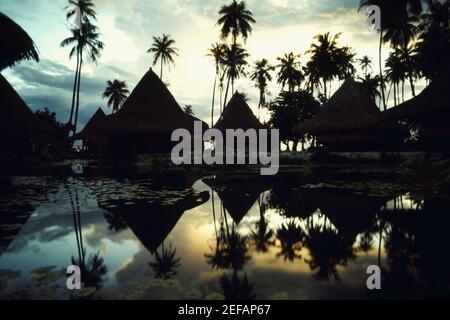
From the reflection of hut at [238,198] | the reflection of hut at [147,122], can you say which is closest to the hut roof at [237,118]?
the reflection of hut at [147,122]

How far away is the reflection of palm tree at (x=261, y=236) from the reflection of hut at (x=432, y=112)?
14.5 meters

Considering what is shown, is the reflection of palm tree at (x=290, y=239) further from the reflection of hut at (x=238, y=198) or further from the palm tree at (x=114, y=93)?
the palm tree at (x=114, y=93)

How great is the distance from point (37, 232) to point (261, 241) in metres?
3.82

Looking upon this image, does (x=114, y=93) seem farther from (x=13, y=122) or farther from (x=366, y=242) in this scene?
(x=366, y=242)

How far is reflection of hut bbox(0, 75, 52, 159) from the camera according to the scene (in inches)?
696

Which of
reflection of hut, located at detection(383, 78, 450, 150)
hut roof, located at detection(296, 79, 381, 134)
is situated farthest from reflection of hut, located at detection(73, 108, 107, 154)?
reflection of hut, located at detection(383, 78, 450, 150)

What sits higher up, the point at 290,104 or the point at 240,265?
the point at 290,104

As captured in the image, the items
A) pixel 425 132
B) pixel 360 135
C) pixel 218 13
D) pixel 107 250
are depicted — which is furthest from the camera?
pixel 218 13

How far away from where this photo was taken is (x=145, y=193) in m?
8.20

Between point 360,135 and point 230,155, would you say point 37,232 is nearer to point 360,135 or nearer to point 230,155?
point 230,155

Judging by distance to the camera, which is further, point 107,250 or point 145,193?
point 145,193

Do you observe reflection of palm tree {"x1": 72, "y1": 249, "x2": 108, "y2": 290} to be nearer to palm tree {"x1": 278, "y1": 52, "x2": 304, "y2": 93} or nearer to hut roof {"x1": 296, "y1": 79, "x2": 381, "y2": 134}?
hut roof {"x1": 296, "y1": 79, "x2": 381, "y2": 134}
